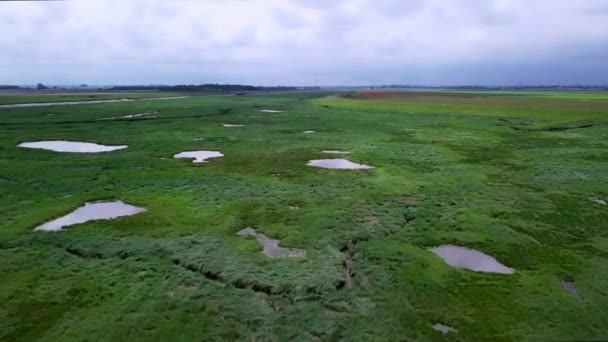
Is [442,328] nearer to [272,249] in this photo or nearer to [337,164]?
[272,249]

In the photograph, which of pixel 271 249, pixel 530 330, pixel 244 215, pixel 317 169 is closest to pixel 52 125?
pixel 317 169

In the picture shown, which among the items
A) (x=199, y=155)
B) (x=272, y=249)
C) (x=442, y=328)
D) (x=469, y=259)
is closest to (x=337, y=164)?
(x=199, y=155)

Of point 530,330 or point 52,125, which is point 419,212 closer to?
point 530,330

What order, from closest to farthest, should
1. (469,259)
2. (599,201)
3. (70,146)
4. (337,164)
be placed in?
Answer: (469,259) → (599,201) → (337,164) → (70,146)

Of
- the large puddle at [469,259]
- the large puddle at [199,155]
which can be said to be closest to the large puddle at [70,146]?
the large puddle at [199,155]

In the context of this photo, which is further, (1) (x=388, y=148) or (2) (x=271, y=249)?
(1) (x=388, y=148)
